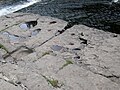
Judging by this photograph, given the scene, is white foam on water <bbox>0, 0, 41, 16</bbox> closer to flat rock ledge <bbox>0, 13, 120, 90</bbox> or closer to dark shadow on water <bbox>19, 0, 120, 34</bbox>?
dark shadow on water <bbox>19, 0, 120, 34</bbox>

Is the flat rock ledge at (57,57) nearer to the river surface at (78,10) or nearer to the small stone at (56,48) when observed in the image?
the small stone at (56,48)

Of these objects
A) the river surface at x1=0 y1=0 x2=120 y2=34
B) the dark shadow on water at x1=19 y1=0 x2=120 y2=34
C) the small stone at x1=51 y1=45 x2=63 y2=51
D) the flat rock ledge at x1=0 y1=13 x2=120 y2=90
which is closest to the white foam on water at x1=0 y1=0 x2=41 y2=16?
the river surface at x1=0 y1=0 x2=120 y2=34

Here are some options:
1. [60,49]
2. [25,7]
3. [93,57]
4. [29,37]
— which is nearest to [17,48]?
[29,37]

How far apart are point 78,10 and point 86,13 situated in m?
0.37

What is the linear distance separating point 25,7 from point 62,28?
292 cm

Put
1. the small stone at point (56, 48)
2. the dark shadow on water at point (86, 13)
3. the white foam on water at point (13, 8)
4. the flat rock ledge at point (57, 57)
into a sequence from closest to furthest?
the flat rock ledge at point (57, 57) < the small stone at point (56, 48) < the dark shadow on water at point (86, 13) < the white foam on water at point (13, 8)

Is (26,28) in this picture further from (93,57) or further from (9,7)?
(9,7)

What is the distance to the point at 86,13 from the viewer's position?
257 inches

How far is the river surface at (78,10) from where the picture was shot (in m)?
5.89

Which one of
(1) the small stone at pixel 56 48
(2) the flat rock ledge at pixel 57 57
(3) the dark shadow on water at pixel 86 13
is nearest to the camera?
(2) the flat rock ledge at pixel 57 57

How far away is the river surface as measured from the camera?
232 inches

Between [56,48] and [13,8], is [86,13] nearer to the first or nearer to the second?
[56,48]

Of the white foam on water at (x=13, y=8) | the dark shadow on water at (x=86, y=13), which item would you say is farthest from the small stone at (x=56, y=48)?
the white foam on water at (x=13, y=8)

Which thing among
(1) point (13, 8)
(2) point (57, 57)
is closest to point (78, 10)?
(1) point (13, 8)
